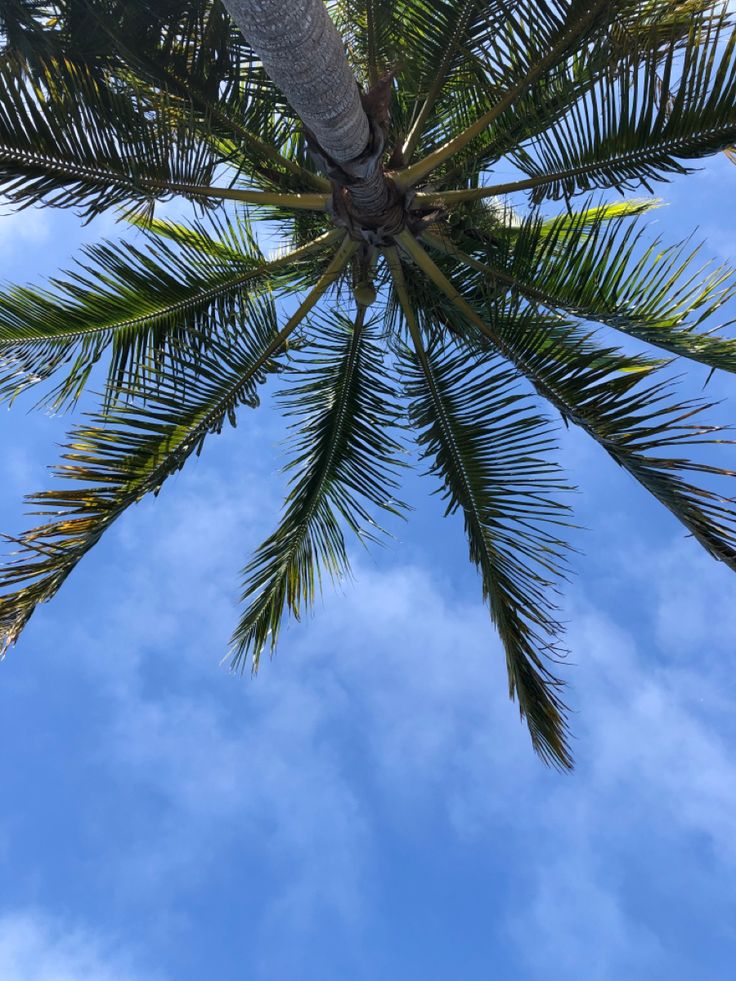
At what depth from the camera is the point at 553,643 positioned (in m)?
6.63

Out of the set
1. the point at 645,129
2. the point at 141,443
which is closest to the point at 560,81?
the point at 645,129

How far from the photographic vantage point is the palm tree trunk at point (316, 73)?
363 cm

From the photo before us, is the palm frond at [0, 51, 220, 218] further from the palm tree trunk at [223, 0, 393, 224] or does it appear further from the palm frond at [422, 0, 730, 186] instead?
the palm frond at [422, 0, 730, 186]

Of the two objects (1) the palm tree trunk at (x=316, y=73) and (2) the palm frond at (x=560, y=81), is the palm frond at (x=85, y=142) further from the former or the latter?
(2) the palm frond at (x=560, y=81)

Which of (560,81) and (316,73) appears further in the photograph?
(560,81)

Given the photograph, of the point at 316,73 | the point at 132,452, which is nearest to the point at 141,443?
the point at 132,452

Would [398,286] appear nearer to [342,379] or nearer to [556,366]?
[342,379]

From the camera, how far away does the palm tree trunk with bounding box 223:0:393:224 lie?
3.63 m

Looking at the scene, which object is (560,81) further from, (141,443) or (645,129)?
(141,443)

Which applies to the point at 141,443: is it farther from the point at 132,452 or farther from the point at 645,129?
the point at 645,129

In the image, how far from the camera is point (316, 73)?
405 cm

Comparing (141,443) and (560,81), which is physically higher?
(560,81)

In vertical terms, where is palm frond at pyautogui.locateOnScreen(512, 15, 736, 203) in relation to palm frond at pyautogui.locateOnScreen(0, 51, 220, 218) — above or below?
above

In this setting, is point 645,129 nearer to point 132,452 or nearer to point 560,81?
point 560,81
